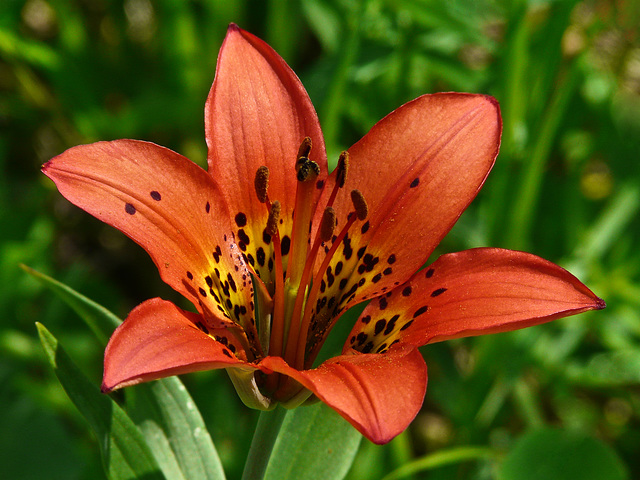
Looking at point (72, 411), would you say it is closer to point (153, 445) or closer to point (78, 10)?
point (153, 445)

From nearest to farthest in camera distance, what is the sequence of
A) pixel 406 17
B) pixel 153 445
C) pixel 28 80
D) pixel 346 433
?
1. pixel 153 445
2. pixel 346 433
3. pixel 406 17
4. pixel 28 80

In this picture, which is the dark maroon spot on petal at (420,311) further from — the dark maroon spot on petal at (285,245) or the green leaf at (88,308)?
the green leaf at (88,308)

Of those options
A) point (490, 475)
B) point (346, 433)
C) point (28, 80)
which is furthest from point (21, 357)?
point (490, 475)

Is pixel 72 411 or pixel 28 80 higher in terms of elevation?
pixel 28 80

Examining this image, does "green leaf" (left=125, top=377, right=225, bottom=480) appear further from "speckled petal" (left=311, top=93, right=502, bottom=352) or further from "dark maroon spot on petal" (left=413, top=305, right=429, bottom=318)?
"dark maroon spot on petal" (left=413, top=305, right=429, bottom=318)

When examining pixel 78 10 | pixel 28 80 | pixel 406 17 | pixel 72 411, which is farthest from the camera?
pixel 78 10

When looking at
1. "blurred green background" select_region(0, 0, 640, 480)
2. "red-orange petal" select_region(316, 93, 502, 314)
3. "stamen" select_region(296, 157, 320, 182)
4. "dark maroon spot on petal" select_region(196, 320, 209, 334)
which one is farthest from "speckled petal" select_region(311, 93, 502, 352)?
"blurred green background" select_region(0, 0, 640, 480)
